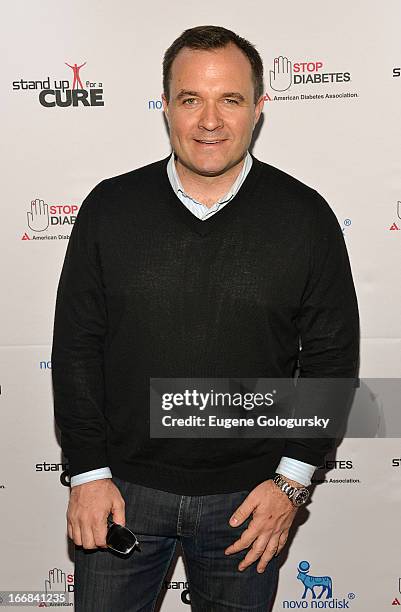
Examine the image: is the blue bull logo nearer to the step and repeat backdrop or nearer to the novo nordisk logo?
the novo nordisk logo

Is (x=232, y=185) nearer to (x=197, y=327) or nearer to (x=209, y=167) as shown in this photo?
(x=209, y=167)

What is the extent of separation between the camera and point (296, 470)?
5.01 feet

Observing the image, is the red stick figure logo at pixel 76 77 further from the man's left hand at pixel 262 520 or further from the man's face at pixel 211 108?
the man's left hand at pixel 262 520

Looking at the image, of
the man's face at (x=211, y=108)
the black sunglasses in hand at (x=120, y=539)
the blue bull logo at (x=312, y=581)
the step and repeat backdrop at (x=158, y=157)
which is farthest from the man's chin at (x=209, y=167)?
the blue bull logo at (x=312, y=581)

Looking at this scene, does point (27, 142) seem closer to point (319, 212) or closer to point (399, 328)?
point (319, 212)

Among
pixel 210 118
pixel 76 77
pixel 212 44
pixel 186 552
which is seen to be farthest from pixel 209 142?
pixel 186 552

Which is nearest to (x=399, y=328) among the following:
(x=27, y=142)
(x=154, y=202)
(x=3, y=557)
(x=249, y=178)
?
(x=249, y=178)

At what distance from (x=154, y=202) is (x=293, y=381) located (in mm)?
483

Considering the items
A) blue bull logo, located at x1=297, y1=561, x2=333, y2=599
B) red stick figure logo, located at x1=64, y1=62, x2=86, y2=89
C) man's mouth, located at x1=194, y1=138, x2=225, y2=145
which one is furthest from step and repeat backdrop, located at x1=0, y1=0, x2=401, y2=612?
man's mouth, located at x1=194, y1=138, x2=225, y2=145

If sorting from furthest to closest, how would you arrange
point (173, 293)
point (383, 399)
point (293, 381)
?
1. point (383, 399)
2. point (293, 381)
3. point (173, 293)

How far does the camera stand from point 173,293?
148 centimetres

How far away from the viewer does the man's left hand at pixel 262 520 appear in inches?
59.5

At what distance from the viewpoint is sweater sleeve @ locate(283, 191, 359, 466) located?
1503mm

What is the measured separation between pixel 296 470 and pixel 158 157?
99 centimetres
